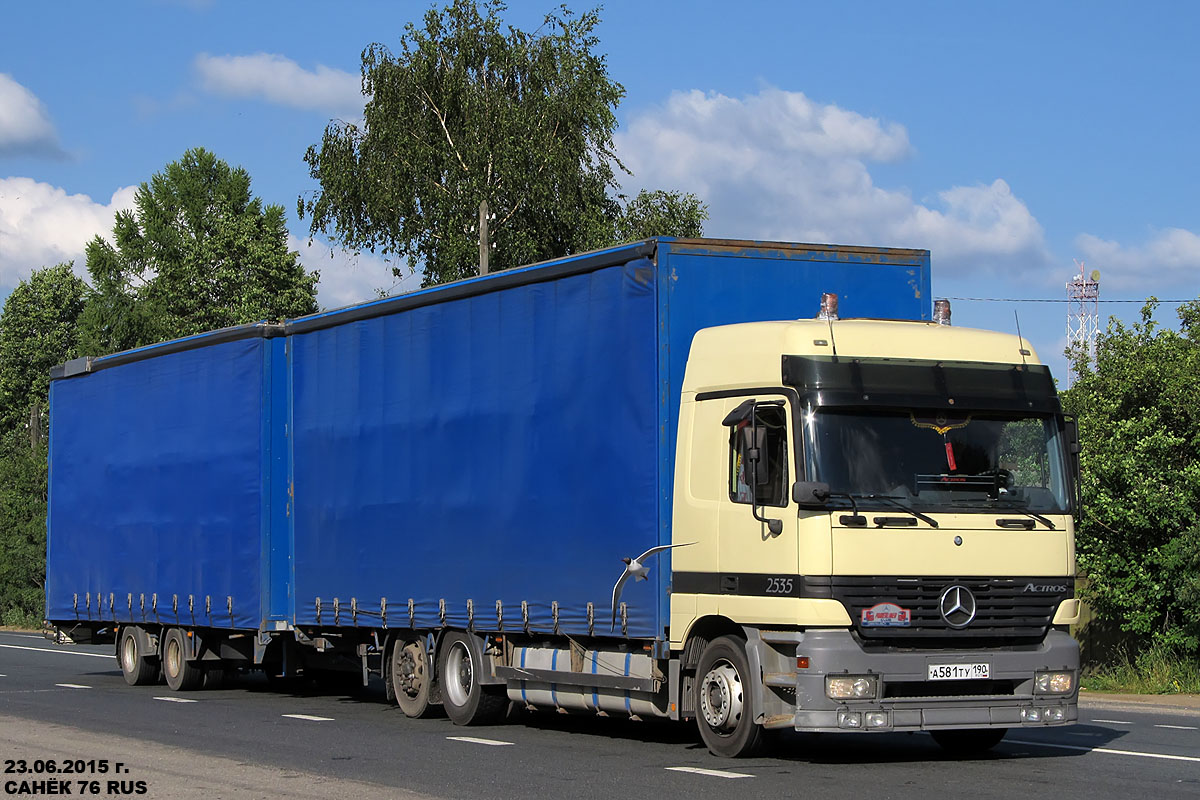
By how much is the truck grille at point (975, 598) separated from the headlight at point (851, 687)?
0.29 m

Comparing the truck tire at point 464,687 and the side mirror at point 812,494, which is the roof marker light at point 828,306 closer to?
the side mirror at point 812,494

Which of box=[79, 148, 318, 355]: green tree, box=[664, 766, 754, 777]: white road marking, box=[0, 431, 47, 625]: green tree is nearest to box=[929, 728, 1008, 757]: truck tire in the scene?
box=[664, 766, 754, 777]: white road marking

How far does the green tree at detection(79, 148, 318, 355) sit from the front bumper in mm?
45669

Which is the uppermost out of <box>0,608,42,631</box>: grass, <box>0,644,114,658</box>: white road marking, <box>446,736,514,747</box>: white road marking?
<box>0,608,42,631</box>: grass

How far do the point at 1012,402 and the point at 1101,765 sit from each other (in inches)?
107

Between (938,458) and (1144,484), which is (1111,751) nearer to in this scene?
(938,458)

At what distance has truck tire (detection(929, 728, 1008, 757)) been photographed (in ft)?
43.4

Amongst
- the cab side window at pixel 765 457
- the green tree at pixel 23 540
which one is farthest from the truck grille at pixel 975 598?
the green tree at pixel 23 540

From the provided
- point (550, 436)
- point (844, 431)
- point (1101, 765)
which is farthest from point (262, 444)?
point (1101, 765)

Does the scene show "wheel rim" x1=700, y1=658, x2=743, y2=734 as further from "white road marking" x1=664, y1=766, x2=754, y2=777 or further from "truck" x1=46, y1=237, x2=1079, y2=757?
"white road marking" x1=664, y1=766, x2=754, y2=777

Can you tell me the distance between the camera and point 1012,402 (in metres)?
12.5

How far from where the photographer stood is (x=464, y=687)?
1598 centimetres

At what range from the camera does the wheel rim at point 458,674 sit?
628 inches

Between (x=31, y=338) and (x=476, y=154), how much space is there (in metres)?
43.7
